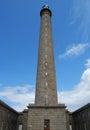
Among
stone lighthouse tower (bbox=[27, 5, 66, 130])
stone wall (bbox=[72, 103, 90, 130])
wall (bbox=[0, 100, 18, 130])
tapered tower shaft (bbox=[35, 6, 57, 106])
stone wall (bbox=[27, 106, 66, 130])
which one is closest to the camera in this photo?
stone wall (bbox=[27, 106, 66, 130])

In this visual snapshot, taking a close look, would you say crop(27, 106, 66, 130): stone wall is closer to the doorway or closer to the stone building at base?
the stone building at base

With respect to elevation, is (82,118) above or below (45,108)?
below

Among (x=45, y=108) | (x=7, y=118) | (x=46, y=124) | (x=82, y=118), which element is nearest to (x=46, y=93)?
A: (x=45, y=108)

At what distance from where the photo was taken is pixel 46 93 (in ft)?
85.7

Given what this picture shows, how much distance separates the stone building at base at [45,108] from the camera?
2231 centimetres

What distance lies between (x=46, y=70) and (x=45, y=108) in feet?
22.1

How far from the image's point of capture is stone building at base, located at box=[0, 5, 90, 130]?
22.3 m

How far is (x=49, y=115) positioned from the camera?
22516 mm

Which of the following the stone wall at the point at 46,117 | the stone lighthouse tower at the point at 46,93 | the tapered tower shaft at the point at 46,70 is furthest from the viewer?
the tapered tower shaft at the point at 46,70

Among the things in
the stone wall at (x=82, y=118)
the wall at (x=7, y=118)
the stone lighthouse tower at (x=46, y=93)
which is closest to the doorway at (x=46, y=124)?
the stone lighthouse tower at (x=46, y=93)

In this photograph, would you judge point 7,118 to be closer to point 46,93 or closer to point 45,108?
point 46,93

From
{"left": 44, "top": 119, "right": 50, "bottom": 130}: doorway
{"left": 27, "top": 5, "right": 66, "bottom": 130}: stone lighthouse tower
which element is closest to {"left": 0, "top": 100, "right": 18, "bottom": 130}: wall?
{"left": 27, "top": 5, "right": 66, "bottom": 130}: stone lighthouse tower

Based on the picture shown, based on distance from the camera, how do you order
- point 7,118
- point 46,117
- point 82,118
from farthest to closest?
1. point 7,118
2. point 82,118
3. point 46,117

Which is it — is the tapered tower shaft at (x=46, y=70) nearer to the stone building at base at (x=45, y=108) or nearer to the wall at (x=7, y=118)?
the stone building at base at (x=45, y=108)
